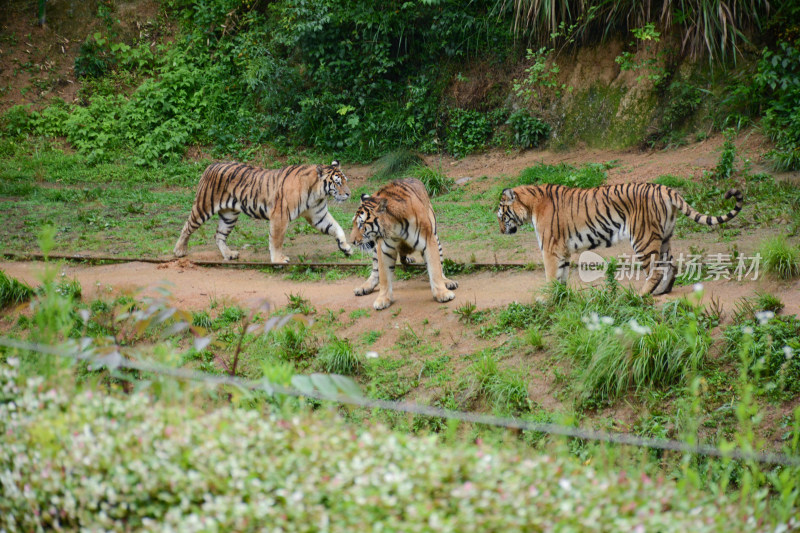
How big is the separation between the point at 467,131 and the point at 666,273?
8008 millimetres

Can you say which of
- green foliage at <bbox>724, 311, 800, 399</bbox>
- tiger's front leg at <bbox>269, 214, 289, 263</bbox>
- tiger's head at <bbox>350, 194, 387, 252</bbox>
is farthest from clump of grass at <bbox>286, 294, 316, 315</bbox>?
green foliage at <bbox>724, 311, 800, 399</bbox>

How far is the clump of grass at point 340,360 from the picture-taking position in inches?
248

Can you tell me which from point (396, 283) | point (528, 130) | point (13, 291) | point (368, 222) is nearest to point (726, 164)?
point (528, 130)

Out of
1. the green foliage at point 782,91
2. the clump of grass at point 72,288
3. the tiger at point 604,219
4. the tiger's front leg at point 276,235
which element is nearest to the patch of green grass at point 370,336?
the tiger at point 604,219

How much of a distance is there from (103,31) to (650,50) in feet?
38.2

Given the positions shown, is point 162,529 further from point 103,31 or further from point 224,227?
point 103,31

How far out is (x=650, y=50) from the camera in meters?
12.6

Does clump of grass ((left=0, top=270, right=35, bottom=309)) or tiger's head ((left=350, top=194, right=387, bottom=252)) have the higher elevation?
tiger's head ((left=350, top=194, right=387, bottom=252))

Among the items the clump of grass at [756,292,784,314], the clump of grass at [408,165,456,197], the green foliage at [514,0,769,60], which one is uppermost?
the green foliage at [514,0,769,60]

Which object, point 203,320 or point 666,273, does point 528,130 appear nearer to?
point 666,273

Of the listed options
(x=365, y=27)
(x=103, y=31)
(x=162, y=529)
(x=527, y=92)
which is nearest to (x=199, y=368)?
(x=162, y=529)

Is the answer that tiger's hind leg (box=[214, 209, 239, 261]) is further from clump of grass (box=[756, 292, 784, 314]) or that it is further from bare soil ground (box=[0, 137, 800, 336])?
clump of grass (box=[756, 292, 784, 314])

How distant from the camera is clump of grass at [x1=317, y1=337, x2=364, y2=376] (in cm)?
630

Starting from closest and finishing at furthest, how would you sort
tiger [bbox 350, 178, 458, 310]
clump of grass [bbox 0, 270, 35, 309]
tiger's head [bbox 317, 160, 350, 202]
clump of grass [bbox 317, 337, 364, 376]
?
clump of grass [bbox 317, 337, 364, 376] → tiger [bbox 350, 178, 458, 310] → clump of grass [bbox 0, 270, 35, 309] → tiger's head [bbox 317, 160, 350, 202]
